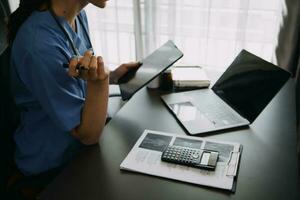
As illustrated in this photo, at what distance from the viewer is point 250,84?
44.8 inches

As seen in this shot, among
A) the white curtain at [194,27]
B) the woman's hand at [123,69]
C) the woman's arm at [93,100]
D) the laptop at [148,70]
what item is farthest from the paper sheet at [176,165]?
the white curtain at [194,27]

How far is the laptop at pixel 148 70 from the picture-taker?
1260 mm

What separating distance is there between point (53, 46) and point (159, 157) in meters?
0.46

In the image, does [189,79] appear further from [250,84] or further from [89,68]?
[89,68]

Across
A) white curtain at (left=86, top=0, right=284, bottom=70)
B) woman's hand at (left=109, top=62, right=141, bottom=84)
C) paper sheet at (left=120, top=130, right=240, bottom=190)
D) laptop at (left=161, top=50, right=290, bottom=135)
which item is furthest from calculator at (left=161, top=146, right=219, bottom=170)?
white curtain at (left=86, top=0, right=284, bottom=70)

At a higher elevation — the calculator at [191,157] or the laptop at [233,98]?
the laptop at [233,98]

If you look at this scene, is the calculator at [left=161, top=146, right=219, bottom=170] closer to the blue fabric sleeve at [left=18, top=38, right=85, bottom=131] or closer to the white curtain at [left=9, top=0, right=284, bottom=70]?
the blue fabric sleeve at [left=18, top=38, right=85, bottom=131]

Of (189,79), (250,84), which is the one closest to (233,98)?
(250,84)

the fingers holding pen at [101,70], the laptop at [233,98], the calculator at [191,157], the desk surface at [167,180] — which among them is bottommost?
the desk surface at [167,180]

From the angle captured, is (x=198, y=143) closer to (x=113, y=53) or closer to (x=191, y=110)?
(x=191, y=110)

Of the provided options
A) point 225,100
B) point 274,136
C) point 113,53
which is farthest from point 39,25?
point 113,53

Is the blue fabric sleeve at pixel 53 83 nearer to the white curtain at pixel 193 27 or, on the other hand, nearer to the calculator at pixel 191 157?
the calculator at pixel 191 157

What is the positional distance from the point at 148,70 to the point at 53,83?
1.56 feet

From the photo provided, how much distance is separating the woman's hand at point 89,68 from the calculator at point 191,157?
30cm
